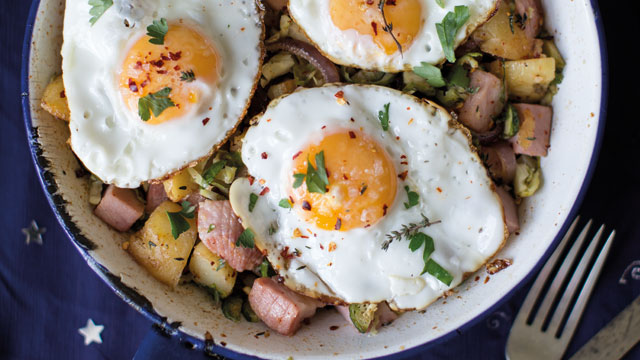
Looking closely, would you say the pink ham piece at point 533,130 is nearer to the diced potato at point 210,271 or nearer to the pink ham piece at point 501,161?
the pink ham piece at point 501,161

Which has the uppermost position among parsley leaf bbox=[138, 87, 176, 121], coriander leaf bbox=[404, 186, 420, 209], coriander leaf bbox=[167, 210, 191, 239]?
parsley leaf bbox=[138, 87, 176, 121]

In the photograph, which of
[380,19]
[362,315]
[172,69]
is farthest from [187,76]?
[362,315]

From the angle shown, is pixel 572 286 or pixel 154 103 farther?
pixel 572 286

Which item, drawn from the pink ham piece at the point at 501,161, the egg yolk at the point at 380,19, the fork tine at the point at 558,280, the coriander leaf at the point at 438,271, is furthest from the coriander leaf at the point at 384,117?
the fork tine at the point at 558,280

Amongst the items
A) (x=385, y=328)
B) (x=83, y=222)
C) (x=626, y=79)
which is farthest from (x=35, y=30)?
(x=626, y=79)

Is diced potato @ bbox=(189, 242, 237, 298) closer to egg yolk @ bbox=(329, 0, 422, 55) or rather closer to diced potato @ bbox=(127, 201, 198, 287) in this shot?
diced potato @ bbox=(127, 201, 198, 287)

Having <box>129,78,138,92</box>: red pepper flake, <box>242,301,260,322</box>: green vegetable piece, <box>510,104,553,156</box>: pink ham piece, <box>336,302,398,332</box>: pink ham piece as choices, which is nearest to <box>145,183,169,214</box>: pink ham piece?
<box>129,78,138,92</box>: red pepper flake

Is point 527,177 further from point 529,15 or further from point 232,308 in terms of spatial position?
point 232,308
